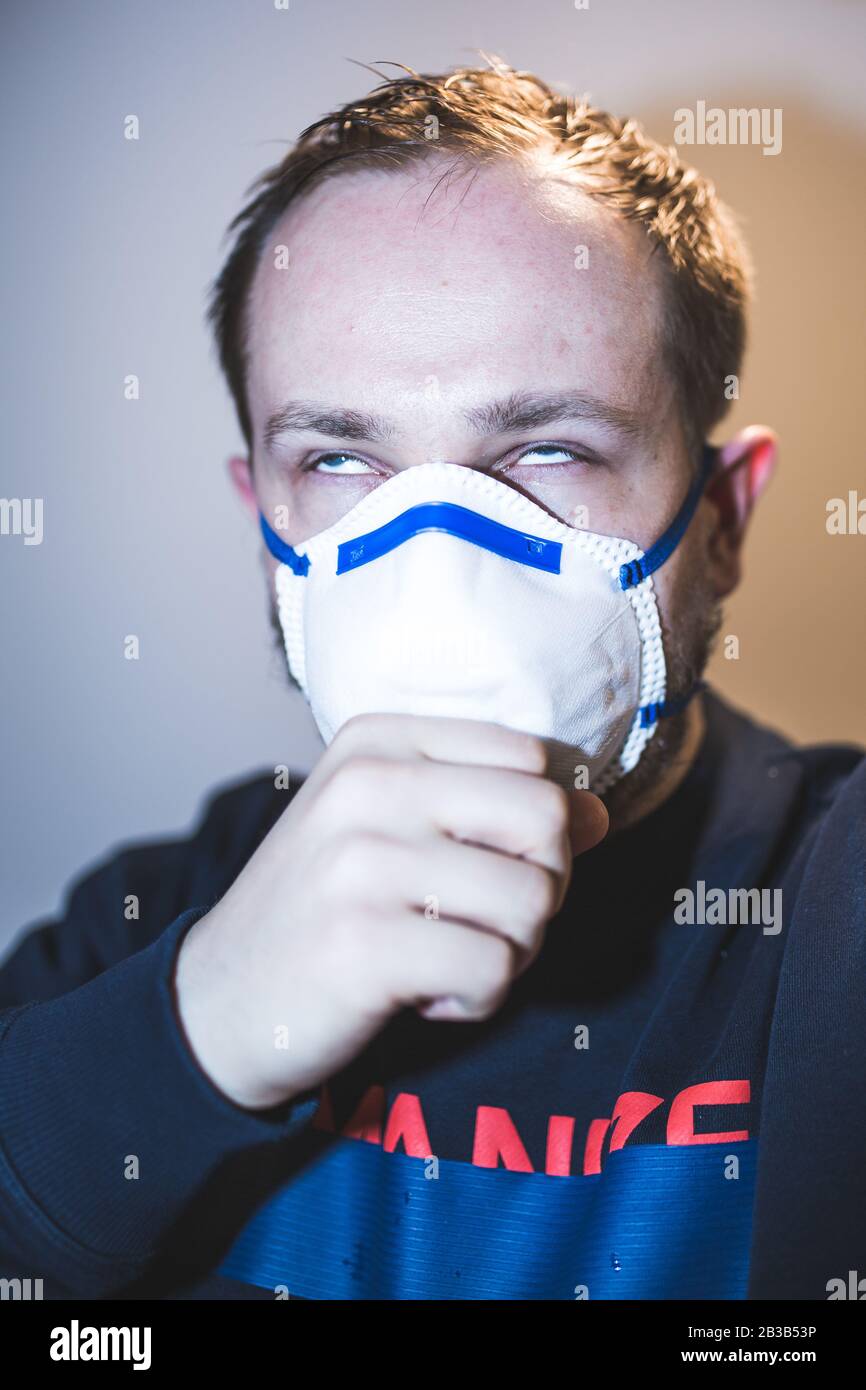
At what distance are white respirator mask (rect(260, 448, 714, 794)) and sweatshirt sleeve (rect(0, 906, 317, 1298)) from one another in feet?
1.03

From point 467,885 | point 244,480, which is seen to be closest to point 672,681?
point 467,885

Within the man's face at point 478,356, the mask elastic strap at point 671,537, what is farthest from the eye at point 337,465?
the mask elastic strap at point 671,537

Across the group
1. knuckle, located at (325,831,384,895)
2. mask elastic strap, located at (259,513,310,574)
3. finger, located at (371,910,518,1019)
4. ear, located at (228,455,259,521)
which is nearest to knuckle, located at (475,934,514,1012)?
finger, located at (371,910,518,1019)

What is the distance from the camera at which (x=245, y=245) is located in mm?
1596

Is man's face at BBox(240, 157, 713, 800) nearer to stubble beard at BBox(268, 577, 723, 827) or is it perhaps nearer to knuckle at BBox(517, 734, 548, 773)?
stubble beard at BBox(268, 577, 723, 827)

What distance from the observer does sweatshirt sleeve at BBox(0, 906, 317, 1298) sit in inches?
38.6

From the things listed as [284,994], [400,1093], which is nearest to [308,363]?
[284,994]

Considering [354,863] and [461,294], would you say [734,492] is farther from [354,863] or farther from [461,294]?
[354,863]

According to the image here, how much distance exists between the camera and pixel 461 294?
1205mm

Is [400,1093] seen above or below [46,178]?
below

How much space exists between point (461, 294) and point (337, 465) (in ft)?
0.79

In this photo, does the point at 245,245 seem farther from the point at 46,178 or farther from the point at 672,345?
the point at 672,345

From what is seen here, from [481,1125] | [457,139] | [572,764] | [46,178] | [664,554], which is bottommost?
[481,1125]

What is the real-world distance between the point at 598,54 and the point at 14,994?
5.62 feet
